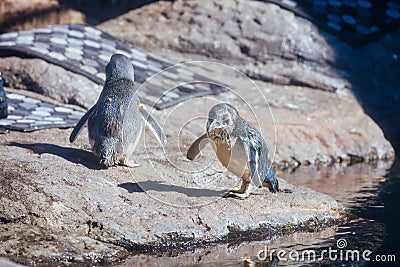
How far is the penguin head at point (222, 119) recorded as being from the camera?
4363 millimetres

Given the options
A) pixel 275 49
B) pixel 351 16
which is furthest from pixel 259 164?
pixel 351 16

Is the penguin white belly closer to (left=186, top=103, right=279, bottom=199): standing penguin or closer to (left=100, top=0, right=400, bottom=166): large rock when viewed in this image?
(left=186, top=103, right=279, bottom=199): standing penguin

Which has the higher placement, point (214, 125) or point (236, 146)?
point (214, 125)

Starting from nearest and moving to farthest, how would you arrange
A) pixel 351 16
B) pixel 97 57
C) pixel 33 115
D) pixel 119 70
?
1. pixel 119 70
2. pixel 33 115
3. pixel 97 57
4. pixel 351 16

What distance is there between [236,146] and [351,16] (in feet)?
17.6

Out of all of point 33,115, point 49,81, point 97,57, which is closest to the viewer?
point 33,115

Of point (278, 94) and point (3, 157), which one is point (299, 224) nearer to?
point (3, 157)

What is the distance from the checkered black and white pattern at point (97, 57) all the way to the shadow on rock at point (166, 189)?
7.24 feet

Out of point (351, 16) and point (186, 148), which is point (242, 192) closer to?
point (186, 148)

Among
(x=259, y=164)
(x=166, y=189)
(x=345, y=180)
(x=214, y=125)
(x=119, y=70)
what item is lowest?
(x=345, y=180)

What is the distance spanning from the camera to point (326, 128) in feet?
25.1

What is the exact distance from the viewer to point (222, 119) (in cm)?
441

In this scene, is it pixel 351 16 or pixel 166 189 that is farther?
pixel 351 16

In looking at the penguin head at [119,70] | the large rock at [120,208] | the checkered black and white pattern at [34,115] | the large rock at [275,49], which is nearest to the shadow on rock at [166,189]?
the large rock at [120,208]
